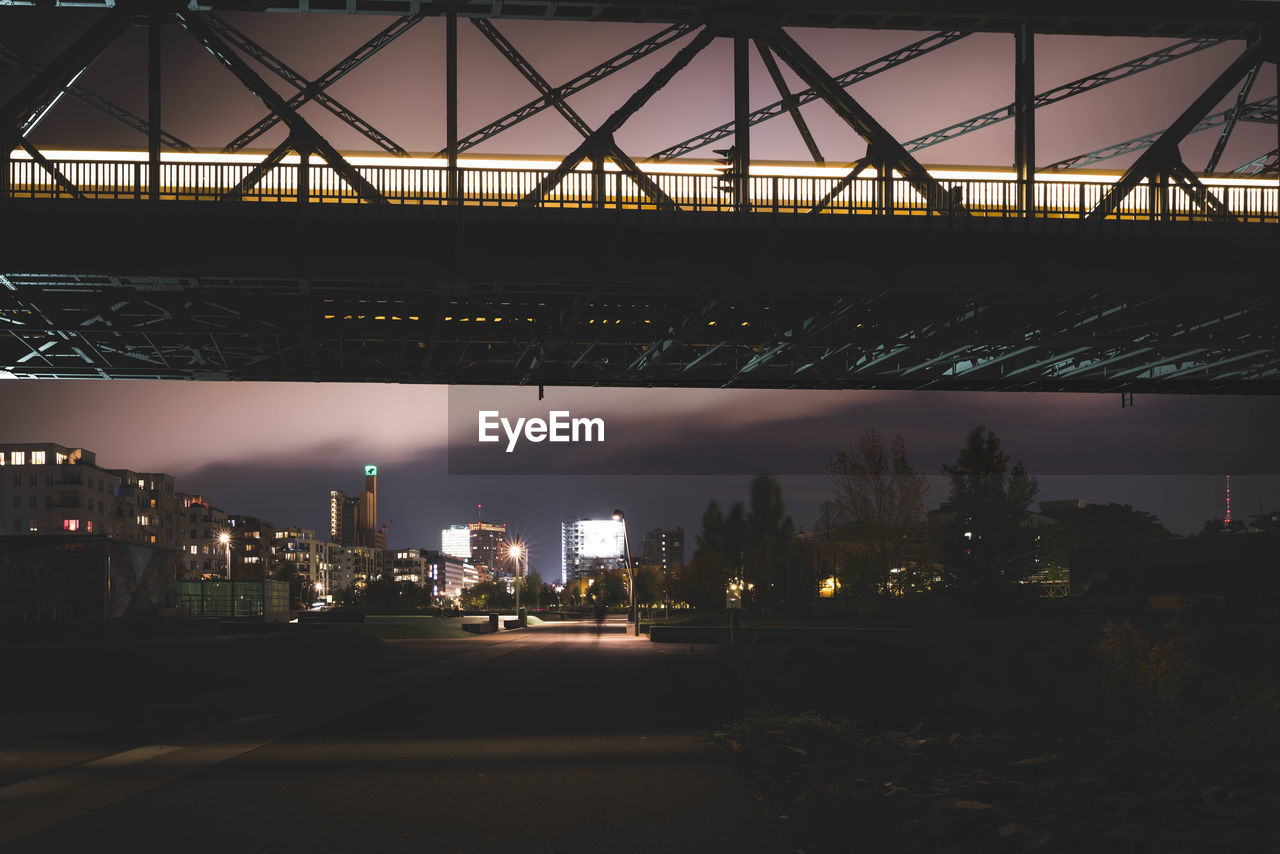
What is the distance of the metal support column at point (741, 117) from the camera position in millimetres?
31359

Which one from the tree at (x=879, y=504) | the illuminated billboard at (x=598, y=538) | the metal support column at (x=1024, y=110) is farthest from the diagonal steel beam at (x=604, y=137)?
the illuminated billboard at (x=598, y=538)

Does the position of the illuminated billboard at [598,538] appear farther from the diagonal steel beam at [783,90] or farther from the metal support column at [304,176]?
the metal support column at [304,176]

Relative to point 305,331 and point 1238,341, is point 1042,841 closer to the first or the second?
point 305,331

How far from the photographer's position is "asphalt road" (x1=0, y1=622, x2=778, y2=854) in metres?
9.20

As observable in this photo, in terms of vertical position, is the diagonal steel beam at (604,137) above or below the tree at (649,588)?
above

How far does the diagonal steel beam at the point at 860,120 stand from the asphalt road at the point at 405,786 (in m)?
16.3

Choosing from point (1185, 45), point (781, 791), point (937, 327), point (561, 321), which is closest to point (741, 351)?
point (937, 327)

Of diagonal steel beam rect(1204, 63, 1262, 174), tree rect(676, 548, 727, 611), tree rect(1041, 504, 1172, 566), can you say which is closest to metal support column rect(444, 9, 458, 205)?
diagonal steel beam rect(1204, 63, 1262, 174)

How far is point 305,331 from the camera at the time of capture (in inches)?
1487

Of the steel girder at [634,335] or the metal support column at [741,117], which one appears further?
the steel girder at [634,335]

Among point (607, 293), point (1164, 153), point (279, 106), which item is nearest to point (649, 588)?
point (607, 293)

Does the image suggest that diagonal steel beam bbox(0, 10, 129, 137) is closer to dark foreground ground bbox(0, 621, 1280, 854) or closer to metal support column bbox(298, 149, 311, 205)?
metal support column bbox(298, 149, 311, 205)

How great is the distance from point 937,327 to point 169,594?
38567 millimetres

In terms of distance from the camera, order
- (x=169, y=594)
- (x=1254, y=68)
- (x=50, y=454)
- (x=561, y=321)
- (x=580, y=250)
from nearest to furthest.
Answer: (x=580, y=250) → (x=1254, y=68) → (x=561, y=321) → (x=169, y=594) → (x=50, y=454)
